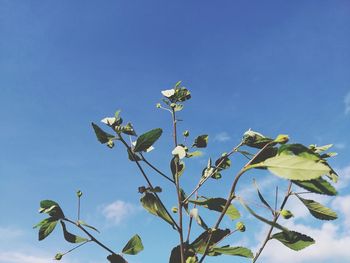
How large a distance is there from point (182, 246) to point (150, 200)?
1.36 ft

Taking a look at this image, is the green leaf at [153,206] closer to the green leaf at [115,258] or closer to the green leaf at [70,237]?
the green leaf at [115,258]

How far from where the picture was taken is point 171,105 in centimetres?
291

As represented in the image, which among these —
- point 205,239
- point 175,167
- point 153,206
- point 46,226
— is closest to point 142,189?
point 153,206

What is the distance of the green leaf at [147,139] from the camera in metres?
2.58

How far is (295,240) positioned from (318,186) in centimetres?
70

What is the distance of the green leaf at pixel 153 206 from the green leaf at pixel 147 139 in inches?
12.0

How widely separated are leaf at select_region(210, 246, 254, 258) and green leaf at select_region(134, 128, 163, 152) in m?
0.75

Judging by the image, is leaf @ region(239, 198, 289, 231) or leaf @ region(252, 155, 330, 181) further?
leaf @ region(252, 155, 330, 181)

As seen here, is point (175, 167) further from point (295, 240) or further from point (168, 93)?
point (295, 240)

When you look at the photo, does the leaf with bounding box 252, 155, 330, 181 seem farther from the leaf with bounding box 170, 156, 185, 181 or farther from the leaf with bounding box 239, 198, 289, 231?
the leaf with bounding box 170, 156, 185, 181

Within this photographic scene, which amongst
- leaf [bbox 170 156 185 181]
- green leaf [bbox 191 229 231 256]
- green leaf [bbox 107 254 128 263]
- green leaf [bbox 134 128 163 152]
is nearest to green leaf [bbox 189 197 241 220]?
green leaf [bbox 191 229 231 256]

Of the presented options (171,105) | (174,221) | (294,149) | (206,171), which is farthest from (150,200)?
(294,149)

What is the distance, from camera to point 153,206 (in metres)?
2.64

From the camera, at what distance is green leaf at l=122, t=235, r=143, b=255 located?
2883 millimetres
